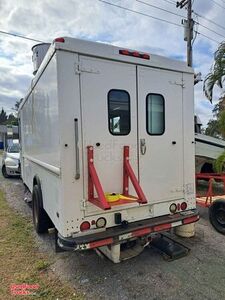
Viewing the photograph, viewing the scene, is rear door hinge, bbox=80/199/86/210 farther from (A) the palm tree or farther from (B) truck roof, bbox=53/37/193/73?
(A) the palm tree

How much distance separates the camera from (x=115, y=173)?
3.66m

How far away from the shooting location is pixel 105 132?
3566mm

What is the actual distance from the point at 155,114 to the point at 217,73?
441cm

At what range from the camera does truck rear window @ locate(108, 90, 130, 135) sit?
3.62 meters

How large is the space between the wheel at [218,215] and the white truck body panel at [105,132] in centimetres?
110

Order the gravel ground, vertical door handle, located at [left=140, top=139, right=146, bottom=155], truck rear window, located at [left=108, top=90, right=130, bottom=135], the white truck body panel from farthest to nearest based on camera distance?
vertical door handle, located at [left=140, top=139, right=146, bottom=155]
truck rear window, located at [left=108, top=90, right=130, bottom=135]
the white truck body panel
the gravel ground

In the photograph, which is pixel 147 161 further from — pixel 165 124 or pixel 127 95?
pixel 127 95

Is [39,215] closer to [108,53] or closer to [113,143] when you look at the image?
[113,143]

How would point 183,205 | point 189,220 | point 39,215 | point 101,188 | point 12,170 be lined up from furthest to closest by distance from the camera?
point 12,170
point 39,215
point 183,205
point 189,220
point 101,188

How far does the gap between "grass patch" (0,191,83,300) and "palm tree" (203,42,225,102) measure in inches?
244

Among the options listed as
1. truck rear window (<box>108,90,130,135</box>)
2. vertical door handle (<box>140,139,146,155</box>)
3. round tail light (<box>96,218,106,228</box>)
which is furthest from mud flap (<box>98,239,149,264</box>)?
truck rear window (<box>108,90,130,135</box>)

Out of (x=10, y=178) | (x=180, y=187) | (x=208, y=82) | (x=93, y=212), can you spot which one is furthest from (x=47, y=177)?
A: (x=10, y=178)

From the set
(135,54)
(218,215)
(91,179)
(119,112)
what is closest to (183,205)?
(218,215)

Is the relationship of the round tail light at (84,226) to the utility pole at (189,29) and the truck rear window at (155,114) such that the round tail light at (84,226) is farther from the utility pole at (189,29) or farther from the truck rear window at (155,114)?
the utility pole at (189,29)
